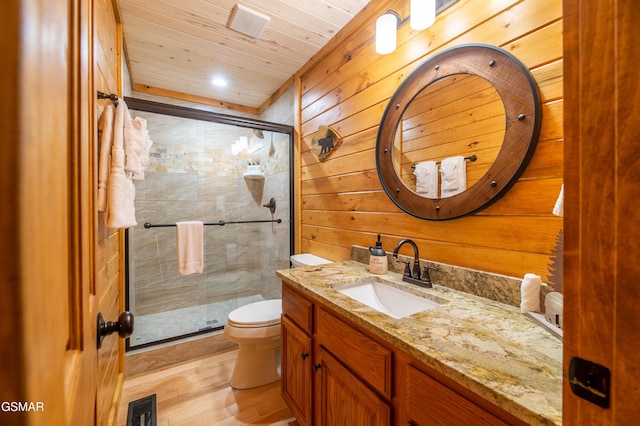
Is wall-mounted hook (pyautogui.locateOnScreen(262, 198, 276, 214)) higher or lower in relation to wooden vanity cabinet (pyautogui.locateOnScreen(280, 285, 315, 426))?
higher

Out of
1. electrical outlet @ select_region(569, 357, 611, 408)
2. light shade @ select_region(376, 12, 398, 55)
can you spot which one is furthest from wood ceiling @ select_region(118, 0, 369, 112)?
electrical outlet @ select_region(569, 357, 611, 408)

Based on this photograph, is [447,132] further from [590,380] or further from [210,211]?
[210,211]

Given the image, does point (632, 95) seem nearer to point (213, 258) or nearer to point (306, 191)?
point (306, 191)

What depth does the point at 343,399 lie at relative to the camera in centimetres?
104

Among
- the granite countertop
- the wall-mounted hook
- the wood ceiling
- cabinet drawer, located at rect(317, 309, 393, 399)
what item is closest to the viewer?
the granite countertop

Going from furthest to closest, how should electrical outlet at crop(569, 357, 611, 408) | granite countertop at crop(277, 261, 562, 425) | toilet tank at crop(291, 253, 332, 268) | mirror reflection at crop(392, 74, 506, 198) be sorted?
toilet tank at crop(291, 253, 332, 268), mirror reflection at crop(392, 74, 506, 198), granite countertop at crop(277, 261, 562, 425), electrical outlet at crop(569, 357, 611, 408)

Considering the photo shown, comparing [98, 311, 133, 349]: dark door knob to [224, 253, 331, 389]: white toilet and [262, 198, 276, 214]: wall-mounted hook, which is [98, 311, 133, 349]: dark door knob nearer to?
[224, 253, 331, 389]: white toilet

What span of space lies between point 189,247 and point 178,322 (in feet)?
A: 2.75

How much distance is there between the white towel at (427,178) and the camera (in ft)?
4.25

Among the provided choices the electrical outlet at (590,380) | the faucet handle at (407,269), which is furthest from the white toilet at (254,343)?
the electrical outlet at (590,380)

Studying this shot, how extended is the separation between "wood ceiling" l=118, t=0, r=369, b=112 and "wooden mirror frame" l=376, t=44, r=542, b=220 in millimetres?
791

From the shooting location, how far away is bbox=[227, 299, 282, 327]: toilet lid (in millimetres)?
1771

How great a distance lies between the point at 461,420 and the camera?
0.63 meters

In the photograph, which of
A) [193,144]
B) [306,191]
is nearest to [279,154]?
[306,191]
